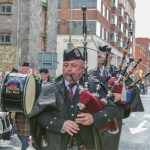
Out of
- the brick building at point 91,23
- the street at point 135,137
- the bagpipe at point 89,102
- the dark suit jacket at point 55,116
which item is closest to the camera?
the bagpipe at point 89,102

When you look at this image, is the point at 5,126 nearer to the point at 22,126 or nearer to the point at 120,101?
the point at 22,126

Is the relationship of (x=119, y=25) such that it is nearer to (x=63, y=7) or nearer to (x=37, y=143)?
(x=63, y=7)

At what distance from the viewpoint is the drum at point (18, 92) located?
7582 millimetres

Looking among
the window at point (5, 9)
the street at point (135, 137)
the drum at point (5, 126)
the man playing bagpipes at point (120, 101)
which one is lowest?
the street at point (135, 137)

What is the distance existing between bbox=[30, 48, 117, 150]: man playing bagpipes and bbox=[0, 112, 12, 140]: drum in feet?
18.8

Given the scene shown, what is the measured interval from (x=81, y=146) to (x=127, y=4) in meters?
72.8

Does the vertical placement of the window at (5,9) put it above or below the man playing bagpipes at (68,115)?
above

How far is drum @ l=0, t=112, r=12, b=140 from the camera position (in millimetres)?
10156

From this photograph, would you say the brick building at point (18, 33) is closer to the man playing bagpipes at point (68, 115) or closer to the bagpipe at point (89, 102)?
the man playing bagpipes at point (68, 115)

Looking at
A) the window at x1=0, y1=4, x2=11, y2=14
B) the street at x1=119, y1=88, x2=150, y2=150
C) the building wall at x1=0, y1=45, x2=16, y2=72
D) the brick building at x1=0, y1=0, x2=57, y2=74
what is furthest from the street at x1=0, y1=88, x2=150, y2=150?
the window at x1=0, y1=4, x2=11, y2=14

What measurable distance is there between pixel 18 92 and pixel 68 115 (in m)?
3.26

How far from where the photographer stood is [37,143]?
4500 millimetres

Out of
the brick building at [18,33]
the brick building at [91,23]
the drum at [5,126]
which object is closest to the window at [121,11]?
the brick building at [91,23]

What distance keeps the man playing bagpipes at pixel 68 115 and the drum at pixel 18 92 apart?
10.0 feet
